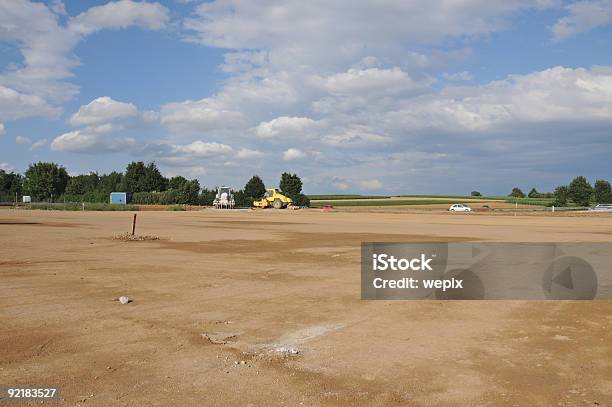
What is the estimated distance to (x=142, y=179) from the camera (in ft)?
387

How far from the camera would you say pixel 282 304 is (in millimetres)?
10727

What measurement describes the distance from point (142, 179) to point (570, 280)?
114m

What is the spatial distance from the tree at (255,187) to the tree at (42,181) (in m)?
42.6

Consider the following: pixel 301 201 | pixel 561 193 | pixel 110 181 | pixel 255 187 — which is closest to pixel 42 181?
pixel 110 181

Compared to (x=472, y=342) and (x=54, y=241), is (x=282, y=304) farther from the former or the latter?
(x=54, y=241)

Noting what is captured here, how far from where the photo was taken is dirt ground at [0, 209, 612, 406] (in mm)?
5852

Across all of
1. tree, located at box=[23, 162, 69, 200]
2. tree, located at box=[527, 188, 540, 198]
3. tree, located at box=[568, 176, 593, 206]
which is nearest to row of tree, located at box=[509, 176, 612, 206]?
tree, located at box=[568, 176, 593, 206]

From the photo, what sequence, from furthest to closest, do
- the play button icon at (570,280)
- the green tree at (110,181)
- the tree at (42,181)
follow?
the green tree at (110,181) < the tree at (42,181) < the play button icon at (570,280)

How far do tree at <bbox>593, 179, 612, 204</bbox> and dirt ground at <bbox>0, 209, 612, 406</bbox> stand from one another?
116 metres

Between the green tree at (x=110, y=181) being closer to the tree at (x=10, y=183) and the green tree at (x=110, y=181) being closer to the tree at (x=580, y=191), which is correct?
the tree at (x=10, y=183)

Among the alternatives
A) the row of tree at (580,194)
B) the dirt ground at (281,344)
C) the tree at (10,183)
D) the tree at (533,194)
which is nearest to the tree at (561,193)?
the row of tree at (580,194)

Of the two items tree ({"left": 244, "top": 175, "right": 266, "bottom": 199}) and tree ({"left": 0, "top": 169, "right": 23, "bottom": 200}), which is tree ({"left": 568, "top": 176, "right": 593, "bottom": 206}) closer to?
tree ({"left": 244, "top": 175, "right": 266, "bottom": 199})

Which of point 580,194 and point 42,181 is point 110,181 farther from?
point 580,194

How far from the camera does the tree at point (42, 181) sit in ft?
350
